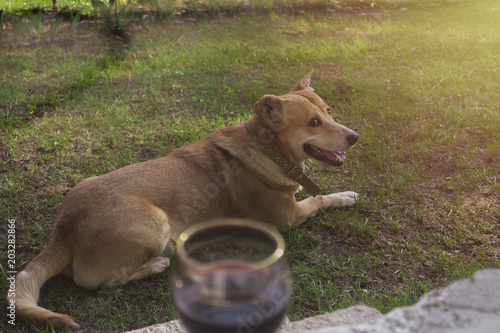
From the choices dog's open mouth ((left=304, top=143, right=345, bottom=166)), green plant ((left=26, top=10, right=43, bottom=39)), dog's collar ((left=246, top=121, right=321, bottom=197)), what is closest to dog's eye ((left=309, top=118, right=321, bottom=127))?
dog's open mouth ((left=304, top=143, right=345, bottom=166))

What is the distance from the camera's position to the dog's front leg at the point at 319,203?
3.72 meters

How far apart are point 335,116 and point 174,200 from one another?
96.3 inches

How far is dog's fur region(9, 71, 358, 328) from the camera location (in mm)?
2990

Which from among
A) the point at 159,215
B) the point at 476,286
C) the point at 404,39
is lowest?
the point at 159,215

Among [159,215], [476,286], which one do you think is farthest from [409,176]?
[476,286]

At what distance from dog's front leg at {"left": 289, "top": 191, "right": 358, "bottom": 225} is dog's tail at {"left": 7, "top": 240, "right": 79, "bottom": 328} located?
1691 mm

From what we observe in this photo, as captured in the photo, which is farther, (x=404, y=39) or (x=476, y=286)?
(x=404, y=39)

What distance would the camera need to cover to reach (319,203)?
3.86 meters

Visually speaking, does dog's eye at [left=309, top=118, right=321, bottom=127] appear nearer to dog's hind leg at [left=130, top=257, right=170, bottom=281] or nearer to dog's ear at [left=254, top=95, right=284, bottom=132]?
dog's ear at [left=254, top=95, right=284, bottom=132]

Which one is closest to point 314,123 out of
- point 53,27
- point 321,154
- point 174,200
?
point 321,154

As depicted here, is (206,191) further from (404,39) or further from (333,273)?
(404,39)

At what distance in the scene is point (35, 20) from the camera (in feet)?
22.9

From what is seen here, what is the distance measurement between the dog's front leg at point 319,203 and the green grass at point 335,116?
0.24 feet

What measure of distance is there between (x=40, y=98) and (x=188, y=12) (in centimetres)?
325
